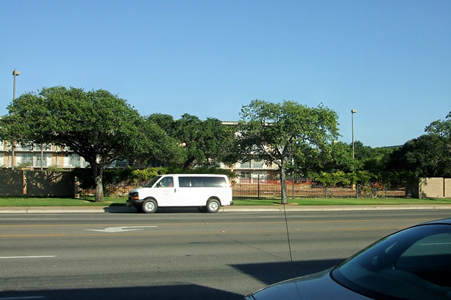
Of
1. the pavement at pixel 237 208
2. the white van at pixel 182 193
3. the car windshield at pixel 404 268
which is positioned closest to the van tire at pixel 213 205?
the white van at pixel 182 193

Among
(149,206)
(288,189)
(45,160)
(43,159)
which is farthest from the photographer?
(45,160)

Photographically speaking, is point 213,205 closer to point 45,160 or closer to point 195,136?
point 195,136

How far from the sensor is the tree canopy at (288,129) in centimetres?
2489

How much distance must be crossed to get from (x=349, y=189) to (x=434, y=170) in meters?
11.2

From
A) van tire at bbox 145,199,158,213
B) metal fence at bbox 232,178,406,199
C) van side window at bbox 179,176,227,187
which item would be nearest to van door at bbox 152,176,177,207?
van tire at bbox 145,199,158,213

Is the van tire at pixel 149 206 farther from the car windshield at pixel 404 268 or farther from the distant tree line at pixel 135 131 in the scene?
the car windshield at pixel 404 268

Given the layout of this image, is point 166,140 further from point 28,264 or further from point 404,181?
point 404,181

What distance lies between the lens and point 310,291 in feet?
11.4

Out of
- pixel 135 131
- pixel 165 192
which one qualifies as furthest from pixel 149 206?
pixel 135 131

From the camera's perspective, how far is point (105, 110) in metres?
23.4

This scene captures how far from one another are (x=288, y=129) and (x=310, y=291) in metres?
21.9

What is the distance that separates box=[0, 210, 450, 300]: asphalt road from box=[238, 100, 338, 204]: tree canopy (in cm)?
1013

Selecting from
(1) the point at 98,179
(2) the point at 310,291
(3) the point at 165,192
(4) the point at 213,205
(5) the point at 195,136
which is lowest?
(4) the point at 213,205

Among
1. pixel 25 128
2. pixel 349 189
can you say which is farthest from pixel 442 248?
pixel 349 189
